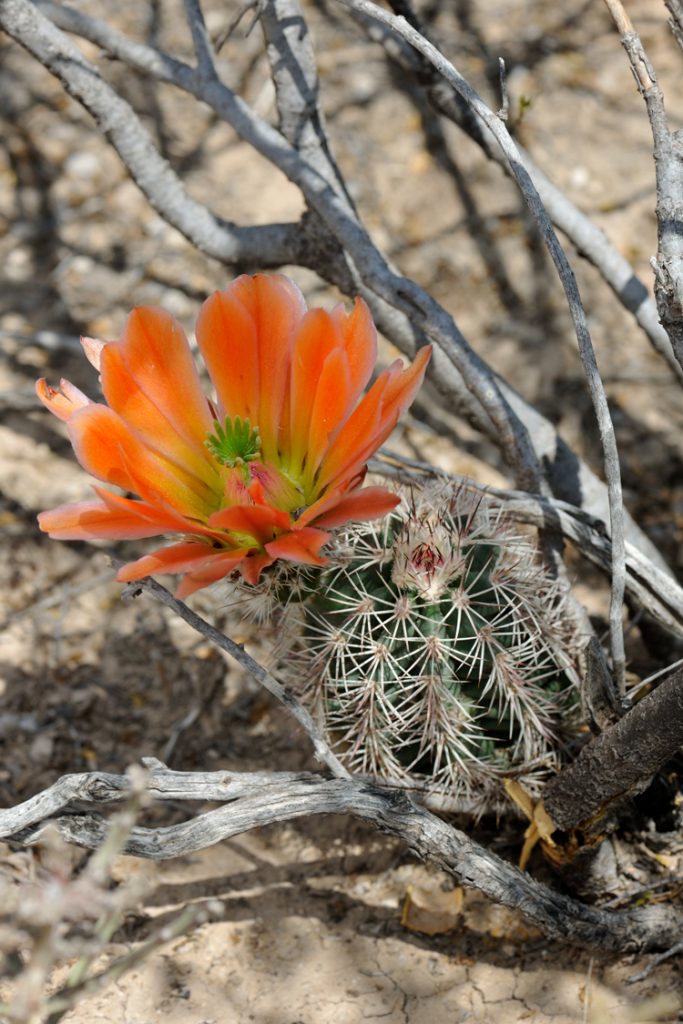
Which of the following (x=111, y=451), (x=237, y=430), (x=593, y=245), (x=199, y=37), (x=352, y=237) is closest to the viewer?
(x=111, y=451)

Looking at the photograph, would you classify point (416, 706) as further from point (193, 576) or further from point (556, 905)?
point (193, 576)

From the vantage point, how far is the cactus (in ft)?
4.94

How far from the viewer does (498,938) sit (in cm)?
170

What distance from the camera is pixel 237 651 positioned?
1362mm

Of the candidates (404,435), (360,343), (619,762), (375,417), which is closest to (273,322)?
(360,343)

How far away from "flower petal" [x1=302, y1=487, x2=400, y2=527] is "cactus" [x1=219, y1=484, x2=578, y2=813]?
0.20m

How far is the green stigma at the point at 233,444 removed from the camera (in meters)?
1.38

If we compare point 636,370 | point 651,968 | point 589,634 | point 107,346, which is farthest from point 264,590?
point 636,370

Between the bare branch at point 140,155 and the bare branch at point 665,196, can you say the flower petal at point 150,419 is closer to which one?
the bare branch at point 665,196

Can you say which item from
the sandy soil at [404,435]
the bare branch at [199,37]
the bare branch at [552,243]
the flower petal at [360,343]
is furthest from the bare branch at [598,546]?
the bare branch at [199,37]

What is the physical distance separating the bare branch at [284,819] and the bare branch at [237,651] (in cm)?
5

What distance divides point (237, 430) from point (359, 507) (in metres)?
0.25

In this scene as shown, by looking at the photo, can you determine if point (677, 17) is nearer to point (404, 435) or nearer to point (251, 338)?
point (251, 338)

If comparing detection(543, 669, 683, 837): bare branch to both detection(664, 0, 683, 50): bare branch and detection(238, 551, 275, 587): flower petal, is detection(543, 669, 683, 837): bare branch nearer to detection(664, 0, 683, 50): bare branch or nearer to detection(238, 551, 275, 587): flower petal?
detection(238, 551, 275, 587): flower petal
